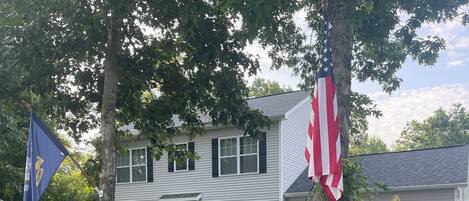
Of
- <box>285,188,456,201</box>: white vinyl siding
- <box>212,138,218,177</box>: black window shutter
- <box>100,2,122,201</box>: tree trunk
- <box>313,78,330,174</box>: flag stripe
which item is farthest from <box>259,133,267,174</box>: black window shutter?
<box>313,78,330,174</box>: flag stripe

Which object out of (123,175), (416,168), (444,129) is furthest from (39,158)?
(444,129)

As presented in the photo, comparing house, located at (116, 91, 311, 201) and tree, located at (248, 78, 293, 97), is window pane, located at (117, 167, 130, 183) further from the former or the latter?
tree, located at (248, 78, 293, 97)

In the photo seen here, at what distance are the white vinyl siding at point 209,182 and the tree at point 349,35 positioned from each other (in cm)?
757

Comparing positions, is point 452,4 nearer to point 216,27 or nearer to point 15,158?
point 216,27

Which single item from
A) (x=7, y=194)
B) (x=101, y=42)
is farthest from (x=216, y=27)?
(x=7, y=194)

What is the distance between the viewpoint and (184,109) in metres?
14.8

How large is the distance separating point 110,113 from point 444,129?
105ft

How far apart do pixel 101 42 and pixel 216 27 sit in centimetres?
242

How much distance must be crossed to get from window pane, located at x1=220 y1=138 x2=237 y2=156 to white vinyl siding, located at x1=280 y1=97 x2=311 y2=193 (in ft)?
5.55

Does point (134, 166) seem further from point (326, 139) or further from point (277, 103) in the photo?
point (326, 139)

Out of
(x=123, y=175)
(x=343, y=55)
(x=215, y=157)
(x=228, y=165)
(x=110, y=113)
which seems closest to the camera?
(x=343, y=55)

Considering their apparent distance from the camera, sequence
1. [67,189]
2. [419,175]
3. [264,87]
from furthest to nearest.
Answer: [264,87] < [67,189] < [419,175]

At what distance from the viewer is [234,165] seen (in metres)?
21.7

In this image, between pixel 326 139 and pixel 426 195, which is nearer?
pixel 326 139
